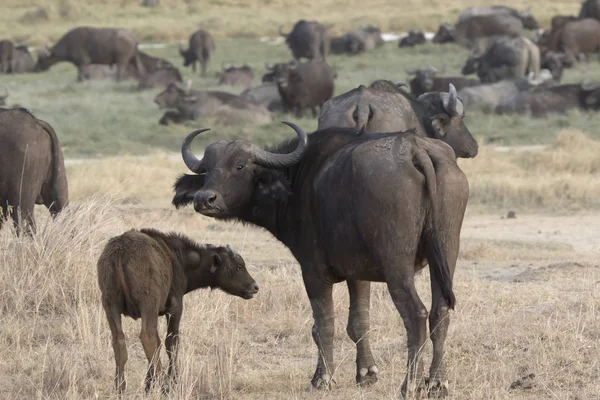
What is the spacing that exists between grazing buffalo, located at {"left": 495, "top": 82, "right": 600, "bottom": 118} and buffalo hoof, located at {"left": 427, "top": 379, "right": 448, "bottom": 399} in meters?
17.7

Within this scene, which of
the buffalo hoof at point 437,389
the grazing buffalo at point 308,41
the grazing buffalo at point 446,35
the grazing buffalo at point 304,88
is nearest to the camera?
the buffalo hoof at point 437,389

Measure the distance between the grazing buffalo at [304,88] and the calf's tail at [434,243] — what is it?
18578mm

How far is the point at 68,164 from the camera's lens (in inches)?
672

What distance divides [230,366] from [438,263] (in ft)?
4.30

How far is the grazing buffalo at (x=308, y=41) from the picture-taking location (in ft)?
122

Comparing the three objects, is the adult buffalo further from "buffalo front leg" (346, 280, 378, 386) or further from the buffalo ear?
"buffalo front leg" (346, 280, 378, 386)

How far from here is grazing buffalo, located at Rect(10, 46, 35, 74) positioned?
1423 inches

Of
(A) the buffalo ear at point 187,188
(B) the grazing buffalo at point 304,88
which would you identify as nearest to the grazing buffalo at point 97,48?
(B) the grazing buffalo at point 304,88

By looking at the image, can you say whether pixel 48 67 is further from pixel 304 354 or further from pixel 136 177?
pixel 304 354

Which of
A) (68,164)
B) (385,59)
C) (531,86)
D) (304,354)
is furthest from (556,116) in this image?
(304,354)

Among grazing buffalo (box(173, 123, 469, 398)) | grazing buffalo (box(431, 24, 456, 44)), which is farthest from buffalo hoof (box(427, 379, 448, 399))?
grazing buffalo (box(431, 24, 456, 44))

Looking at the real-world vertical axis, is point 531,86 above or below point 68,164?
below

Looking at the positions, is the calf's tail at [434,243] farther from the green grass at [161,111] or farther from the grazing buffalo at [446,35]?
the grazing buffalo at [446,35]

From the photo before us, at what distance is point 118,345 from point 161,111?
62.8ft
